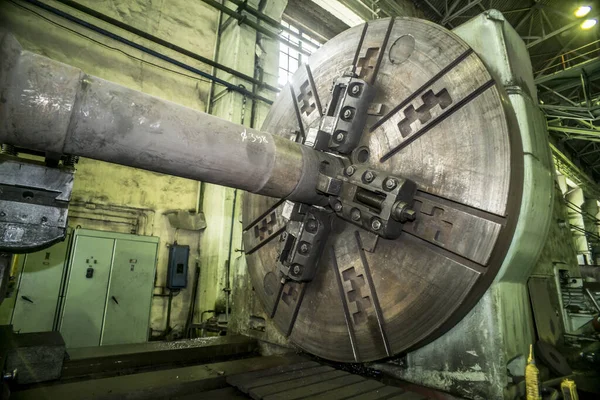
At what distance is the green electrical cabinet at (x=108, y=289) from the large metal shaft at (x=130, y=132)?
3.35 metres

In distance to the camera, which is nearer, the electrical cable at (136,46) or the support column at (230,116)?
the electrical cable at (136,46)

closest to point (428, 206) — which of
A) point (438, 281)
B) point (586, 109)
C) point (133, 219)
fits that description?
point (438, 281)

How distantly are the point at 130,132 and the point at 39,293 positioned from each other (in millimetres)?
3556

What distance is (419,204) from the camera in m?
1.39

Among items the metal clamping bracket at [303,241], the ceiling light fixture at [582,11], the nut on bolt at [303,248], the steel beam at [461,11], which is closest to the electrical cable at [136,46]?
the metal clamping bracket at [303,241]

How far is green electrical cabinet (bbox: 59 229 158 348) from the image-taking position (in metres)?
3.72

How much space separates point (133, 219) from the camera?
4574mm

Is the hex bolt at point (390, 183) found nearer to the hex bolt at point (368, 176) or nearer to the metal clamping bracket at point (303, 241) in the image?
the hex bolt at point (368, 176)

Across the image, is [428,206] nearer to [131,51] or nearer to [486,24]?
[486,24]

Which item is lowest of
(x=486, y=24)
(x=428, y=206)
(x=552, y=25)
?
(x=428, y=206)

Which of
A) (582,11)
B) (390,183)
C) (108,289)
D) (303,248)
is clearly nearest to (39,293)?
(108,289)

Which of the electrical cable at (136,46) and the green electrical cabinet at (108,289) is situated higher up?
the electrical cable at (136,46)

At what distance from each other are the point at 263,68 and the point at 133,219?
3138 millimetres

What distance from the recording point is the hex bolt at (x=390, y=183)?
4.46 ft
